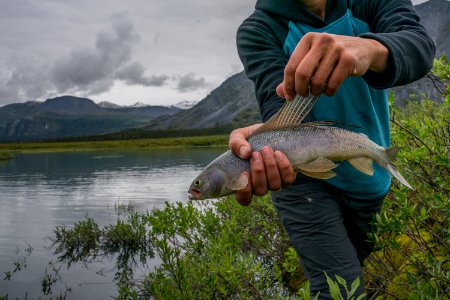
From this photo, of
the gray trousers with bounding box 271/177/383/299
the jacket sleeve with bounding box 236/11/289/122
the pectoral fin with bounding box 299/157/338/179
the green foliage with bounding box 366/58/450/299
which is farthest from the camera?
the green foliage with bounding box 366/58/450/299

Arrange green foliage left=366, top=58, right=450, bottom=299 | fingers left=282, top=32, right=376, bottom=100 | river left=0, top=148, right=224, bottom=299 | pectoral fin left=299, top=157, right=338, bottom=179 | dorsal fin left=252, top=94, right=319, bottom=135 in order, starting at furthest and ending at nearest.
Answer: river left=0, top=148, right=224, bottom=299
green foliage left=366, top=58, right=450, bottom=299
pectoral fin left=299, top=157, right=338, bottom=179
dorsal fin left=252, top=94, right=319, bottom=135
fingers left=282, top=32, right=376, bottom=100

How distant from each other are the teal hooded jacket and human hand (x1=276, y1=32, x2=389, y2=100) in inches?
45.9

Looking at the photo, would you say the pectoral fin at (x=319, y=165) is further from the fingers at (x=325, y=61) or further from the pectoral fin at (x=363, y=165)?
the fingers at (x=325, y=61)

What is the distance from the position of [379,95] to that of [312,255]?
1397mm

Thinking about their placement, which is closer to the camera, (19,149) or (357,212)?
(357,212)

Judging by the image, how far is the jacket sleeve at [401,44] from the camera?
2.35 meters

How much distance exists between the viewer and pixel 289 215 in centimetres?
333

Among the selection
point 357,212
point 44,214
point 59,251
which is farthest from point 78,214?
point 357,212

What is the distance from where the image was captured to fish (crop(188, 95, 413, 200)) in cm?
279

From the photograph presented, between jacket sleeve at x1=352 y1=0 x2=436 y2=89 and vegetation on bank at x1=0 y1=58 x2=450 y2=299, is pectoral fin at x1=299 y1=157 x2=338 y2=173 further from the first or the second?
vegetation on bank at x1=0 y1=58 x2=450 y2=299

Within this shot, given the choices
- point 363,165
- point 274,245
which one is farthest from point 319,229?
point 274,245

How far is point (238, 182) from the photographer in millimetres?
2879

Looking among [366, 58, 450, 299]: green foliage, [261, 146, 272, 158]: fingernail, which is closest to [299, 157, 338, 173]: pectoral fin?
[261, 146, 272, 158]: fingernail

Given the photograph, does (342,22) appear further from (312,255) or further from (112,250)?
(112,250)
